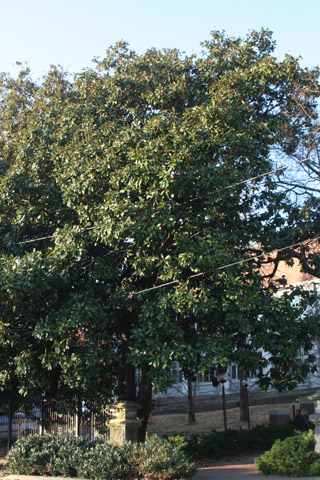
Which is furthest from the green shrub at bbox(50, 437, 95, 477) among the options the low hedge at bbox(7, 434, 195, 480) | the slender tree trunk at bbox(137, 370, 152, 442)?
the slender tree trunk at bbox(137, 370, 152, 442)

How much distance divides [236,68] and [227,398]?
21550 millimetres

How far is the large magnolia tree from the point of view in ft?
37.0

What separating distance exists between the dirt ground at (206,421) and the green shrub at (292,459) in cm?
986

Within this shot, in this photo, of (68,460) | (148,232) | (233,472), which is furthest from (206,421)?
(148,232)

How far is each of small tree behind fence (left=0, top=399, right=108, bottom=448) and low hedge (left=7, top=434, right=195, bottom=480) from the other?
2248 millimetres

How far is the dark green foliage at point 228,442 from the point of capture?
588 inches

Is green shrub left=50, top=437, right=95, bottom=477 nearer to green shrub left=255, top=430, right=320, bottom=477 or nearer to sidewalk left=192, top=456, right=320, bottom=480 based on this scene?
sidewalk left=192, top=456, right=320, bottom=480

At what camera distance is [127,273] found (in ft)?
43.6

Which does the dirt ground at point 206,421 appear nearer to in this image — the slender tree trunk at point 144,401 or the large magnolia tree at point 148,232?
the slender tree trunk at point 144,401

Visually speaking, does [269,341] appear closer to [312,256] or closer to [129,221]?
[312,256]

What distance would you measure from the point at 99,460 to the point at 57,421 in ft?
19.8

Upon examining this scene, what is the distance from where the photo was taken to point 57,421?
1596 cm

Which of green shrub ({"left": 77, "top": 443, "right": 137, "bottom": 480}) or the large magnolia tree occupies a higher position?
the large magnolia tree

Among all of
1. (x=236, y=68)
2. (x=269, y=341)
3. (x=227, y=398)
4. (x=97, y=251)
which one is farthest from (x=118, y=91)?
(x=227, y=398)
